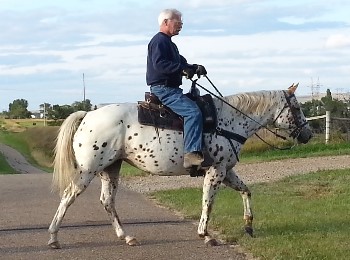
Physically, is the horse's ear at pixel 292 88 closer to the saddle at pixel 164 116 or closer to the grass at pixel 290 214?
the saddle at pixel 164 116

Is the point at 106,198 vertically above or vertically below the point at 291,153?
above

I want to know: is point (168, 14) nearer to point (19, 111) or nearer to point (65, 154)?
point (65, 154)

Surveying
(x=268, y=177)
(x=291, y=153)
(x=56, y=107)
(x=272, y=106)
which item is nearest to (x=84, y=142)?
(x=272, y=106)

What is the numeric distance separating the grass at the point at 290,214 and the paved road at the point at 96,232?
1.49 feet

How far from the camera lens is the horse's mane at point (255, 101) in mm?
10086

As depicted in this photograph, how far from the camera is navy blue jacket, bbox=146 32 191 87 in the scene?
9352mm

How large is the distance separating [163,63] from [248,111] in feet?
5.10

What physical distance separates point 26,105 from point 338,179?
109 metres

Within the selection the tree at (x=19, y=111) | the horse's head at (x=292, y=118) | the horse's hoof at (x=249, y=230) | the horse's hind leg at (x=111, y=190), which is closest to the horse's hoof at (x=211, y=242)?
the horse's hoof at (x=249, y=230)

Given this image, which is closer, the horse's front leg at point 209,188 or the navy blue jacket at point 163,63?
the navy blue jacket at point 163,63

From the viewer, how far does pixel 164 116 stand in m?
9.55

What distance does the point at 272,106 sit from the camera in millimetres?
10289

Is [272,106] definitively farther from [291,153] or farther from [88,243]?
[291,153]

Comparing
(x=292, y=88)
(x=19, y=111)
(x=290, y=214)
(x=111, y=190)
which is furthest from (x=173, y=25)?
(x=19, y=111)
